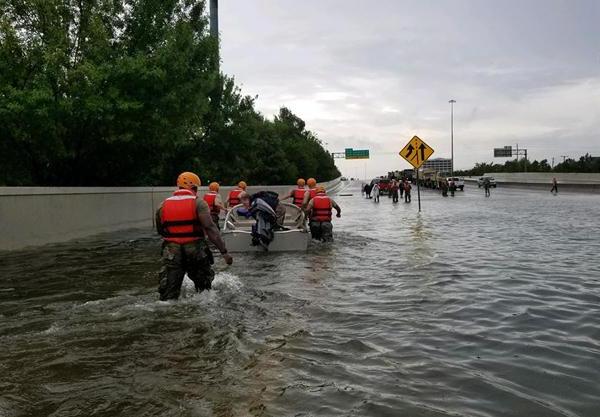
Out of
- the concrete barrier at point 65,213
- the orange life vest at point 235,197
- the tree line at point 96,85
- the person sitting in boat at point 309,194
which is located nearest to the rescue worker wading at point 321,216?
the person sitting in boat at point 309,194

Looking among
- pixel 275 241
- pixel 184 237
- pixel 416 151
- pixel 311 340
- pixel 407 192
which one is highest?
pixel 416 151

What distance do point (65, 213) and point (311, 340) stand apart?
13.5 metres

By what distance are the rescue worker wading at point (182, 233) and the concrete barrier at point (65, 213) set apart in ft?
27.3

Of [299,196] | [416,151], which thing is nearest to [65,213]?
[299,196]

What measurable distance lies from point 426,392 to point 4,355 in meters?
3.98

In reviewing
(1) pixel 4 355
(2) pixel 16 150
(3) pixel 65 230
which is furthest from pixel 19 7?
(1) pixel 4 355

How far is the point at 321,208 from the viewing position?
1560cm

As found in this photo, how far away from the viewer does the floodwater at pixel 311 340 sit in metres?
4.74

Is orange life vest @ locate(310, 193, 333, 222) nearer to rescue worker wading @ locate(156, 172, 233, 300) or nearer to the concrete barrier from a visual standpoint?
the concrete barrier

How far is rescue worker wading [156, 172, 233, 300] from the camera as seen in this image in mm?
7965

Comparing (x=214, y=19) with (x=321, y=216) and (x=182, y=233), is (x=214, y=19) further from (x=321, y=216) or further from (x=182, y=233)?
(x=182, y=233)

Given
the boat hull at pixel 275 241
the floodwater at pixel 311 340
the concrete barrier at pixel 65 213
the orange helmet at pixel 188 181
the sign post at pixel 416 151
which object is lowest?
the floodwater at pixel 311 340

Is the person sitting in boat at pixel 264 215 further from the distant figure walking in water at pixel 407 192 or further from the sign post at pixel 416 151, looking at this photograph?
the distant figure walking in water at pixel 407 192

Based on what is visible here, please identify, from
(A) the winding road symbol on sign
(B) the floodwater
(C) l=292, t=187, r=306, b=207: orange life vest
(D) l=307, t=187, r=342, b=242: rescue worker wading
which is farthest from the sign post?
(B) the floodwater
